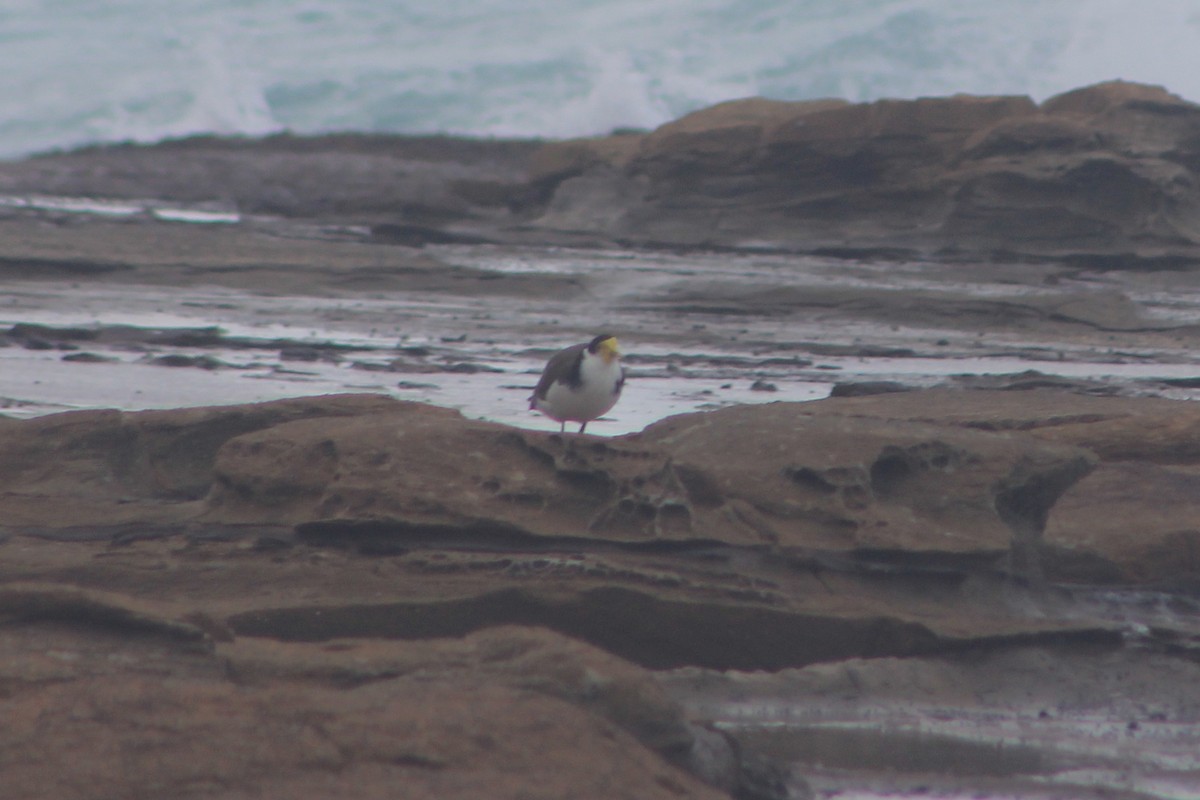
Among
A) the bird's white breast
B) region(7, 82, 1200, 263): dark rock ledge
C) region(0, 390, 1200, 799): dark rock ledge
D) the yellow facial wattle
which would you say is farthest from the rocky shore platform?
region(7, 82, 1200, 263): dark rock ledge

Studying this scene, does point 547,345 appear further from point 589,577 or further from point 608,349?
point 589,577

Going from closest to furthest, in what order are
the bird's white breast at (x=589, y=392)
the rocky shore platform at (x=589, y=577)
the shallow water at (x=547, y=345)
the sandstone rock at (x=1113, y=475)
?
the rocky shore platform at (x=589, y=577)
the sandstone rock at (x=1113, y=475)
the bird's white breast at (x=589, y=392)
the shallow water at (x=547, y=345)

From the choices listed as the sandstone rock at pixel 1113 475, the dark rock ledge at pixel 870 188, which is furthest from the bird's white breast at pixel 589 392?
the dark rock ledge at pixel 870 188

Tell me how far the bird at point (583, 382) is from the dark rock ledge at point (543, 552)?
0.39 meters

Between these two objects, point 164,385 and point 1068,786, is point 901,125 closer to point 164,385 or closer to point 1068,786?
point 164,385

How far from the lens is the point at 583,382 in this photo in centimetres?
673

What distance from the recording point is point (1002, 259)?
19219 millimetres

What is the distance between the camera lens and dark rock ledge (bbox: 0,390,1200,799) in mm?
3955

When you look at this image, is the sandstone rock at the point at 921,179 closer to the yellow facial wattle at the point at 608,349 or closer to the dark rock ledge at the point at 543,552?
the yellow facial wattle at the point at 608,349

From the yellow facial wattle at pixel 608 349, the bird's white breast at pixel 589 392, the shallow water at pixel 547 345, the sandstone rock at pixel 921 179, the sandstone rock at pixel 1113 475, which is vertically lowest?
the shallow water at pixel 547 345

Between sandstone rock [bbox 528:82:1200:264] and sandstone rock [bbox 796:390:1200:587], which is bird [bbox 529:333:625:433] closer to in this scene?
sandstone rock [bbox 796:390:1200:587]

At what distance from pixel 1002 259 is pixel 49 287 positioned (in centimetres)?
1110

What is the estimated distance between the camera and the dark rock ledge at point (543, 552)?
3.96 meters

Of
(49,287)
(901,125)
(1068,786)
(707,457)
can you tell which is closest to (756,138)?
(901,125)
